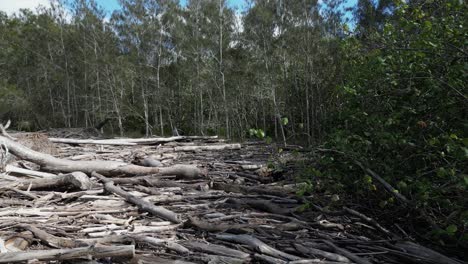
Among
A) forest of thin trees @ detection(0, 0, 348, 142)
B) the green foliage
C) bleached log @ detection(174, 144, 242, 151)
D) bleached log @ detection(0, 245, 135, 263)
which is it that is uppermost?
forest of thin trees @ detection(0, 0, 348, 142)

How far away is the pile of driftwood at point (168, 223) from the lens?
3.38 m

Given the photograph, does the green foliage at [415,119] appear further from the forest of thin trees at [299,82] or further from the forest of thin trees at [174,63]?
the forest of thin trees at [174,63]

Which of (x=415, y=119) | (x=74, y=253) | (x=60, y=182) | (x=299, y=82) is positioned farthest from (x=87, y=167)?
(x=299, y=82)

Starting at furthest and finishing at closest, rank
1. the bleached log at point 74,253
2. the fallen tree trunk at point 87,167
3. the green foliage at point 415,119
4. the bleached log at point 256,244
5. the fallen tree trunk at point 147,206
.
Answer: the fallen tree trunk at point 87,167 → the fallen tree trunk at point 147,206 → the green foliage at point 415,119 → the bleached log at point 256,244 → the bleached log at point 74,253

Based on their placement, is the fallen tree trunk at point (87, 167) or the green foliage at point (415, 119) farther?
the fallen tree trunk at point (87, 167)

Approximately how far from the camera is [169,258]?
3383 millimetres

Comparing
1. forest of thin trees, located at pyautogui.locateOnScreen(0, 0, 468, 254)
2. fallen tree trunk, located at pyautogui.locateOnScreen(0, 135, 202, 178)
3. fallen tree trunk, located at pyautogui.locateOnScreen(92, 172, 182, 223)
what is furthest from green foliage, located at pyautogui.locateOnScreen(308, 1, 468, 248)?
fallen tree trunk, located at pyautogui.locateOnScreen(0, 135, 202, 178)

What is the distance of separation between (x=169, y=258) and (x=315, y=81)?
2164cm

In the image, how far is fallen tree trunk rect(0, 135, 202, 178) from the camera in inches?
283

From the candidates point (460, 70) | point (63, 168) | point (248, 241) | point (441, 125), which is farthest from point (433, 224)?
point (63, 168)

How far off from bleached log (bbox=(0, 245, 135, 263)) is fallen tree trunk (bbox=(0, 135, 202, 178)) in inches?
161

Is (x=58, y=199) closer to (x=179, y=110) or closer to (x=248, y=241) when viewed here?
(x=248, y=241)

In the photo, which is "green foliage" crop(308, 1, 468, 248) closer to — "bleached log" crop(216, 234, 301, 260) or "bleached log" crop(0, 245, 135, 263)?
"bleached log" crop(216, 234, 301, 260)

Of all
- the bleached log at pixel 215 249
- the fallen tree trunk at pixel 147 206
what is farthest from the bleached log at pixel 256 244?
the fallen tree trunk at pixel 147 206
